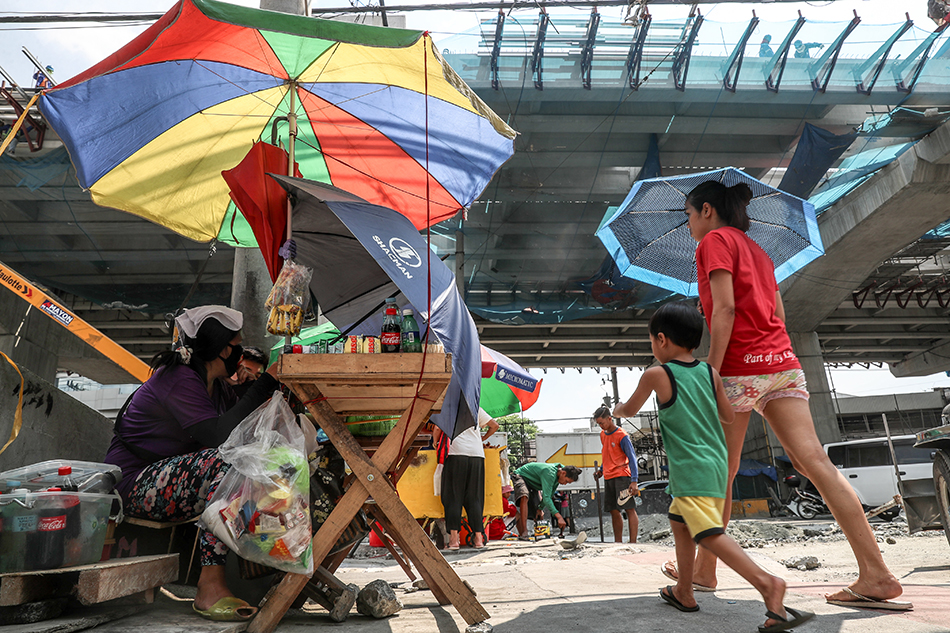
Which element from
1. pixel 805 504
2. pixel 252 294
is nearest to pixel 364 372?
pixel 252 294

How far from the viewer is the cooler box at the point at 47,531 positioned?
5.70 feet

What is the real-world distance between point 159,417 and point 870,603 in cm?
278

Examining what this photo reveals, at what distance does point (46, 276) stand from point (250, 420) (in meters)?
11.9

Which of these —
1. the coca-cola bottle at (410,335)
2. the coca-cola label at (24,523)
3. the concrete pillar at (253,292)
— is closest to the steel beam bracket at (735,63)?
the concrete pillar at (253,292)

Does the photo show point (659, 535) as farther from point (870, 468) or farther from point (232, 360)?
point (870, 468)

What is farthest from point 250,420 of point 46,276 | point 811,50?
point 46,276

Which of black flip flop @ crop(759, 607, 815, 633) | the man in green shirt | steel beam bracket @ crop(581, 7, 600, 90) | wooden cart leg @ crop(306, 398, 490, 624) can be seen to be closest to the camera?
black flip flop @ crop(759, 607, 815, 633)

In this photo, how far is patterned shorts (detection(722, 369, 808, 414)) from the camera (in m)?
2.49

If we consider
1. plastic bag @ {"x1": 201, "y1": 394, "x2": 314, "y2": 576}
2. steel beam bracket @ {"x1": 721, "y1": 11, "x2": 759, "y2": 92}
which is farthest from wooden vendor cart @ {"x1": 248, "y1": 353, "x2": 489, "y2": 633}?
steel beam bracket @ {"x1": 721, "y1": 11, "x2": 759, "y2": 92}

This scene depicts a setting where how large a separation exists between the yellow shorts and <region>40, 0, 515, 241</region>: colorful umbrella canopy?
60.8 inches

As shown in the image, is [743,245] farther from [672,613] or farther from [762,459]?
[762,459]

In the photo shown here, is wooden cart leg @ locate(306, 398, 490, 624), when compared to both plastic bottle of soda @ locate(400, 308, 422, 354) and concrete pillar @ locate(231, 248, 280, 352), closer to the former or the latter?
plastic bottle of soda @ locate(400, 308, 422, 354)

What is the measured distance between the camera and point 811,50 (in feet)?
30.0

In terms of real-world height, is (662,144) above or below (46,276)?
above
